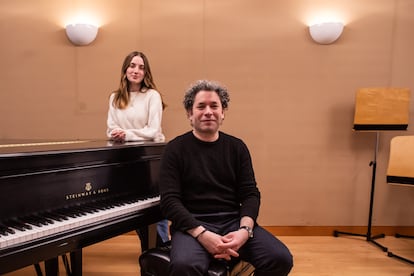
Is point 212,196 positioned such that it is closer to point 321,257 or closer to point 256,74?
point 321,257

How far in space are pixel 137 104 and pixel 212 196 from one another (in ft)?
3.76

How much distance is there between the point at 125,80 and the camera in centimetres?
251

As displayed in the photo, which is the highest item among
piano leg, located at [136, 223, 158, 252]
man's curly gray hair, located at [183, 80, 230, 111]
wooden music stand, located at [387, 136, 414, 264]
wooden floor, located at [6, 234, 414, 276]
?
man's curly gray hair, located at [183, 80, 230, 111]

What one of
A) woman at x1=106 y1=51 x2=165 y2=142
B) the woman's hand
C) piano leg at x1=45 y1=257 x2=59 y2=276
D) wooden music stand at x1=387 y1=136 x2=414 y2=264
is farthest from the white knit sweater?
wooden music stand at x1=387 y1=136 x2=414 y2=264

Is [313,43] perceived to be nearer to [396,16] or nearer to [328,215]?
[396,16]

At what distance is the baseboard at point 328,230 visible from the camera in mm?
3420

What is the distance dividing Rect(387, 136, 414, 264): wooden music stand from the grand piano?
2.24 meters

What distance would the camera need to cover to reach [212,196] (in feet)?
5.52

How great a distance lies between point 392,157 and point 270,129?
1.18 metres

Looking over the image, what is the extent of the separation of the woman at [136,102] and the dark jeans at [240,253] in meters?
0.98

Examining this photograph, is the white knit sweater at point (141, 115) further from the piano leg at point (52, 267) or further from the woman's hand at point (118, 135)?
the piano leg at point (52, 267)

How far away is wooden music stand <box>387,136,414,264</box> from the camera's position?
2744mm

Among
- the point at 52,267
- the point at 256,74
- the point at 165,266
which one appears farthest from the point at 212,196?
the point at 256,74

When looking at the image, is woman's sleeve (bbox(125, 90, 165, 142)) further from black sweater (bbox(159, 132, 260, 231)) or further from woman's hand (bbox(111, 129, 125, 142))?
black sweater (bbox(159, 132, 260, 231))
